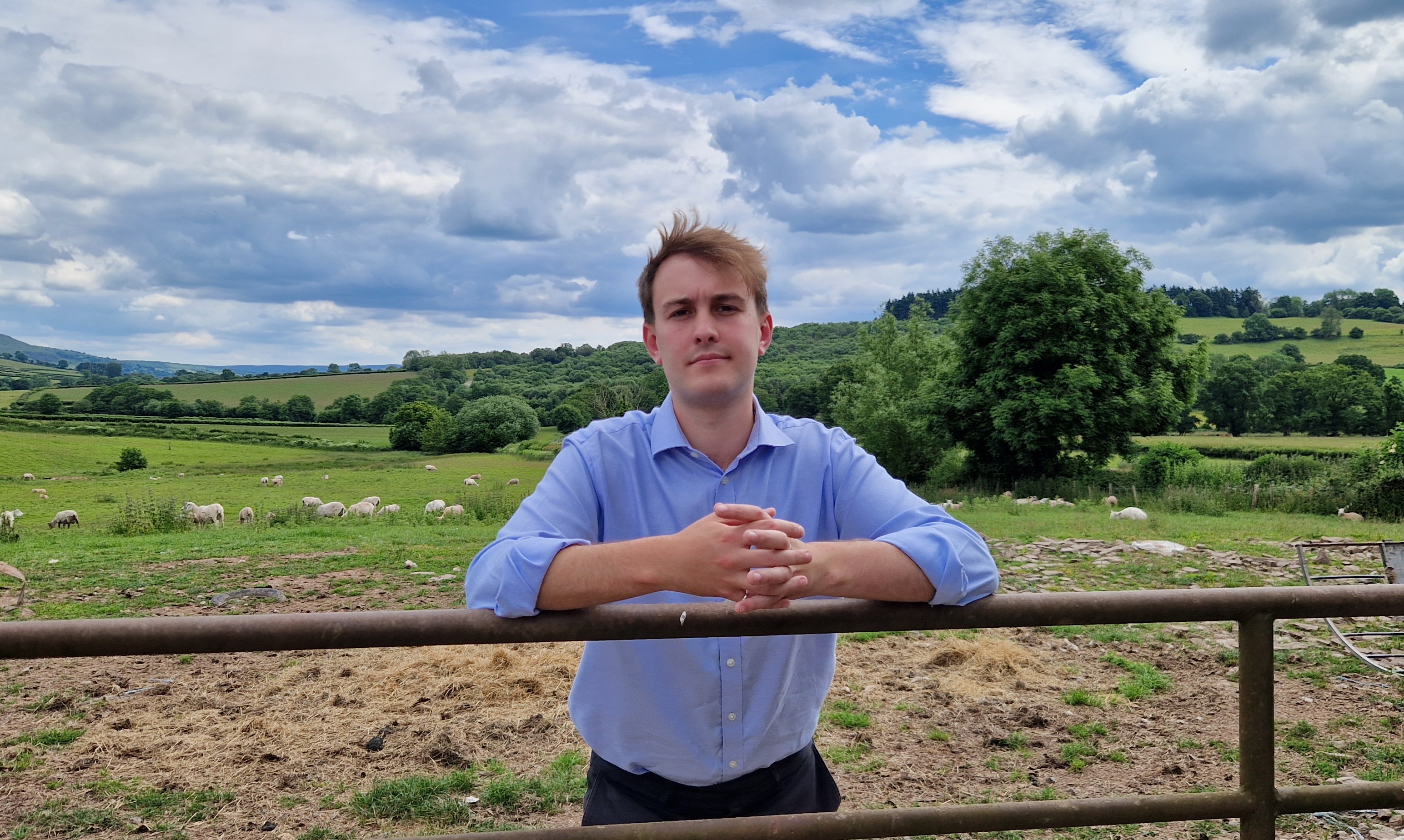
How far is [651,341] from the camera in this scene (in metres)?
2.67

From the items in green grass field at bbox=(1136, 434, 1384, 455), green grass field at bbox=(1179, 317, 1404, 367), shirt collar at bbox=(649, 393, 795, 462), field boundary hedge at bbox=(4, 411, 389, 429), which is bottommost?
green grass field at bbox=(1136, 434, 1384, 455)

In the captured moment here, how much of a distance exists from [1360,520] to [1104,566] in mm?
13389

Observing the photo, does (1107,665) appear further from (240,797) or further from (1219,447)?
(1219,447)

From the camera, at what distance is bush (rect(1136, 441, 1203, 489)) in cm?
3866

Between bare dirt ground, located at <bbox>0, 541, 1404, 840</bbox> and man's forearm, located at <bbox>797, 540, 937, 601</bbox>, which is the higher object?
man's forearm, located at <bbox>797, 540, 937, 601</bbox>

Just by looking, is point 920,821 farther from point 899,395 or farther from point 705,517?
point 899,395

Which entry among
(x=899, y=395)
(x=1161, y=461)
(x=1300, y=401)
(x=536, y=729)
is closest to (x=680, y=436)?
(x=536, y=729)

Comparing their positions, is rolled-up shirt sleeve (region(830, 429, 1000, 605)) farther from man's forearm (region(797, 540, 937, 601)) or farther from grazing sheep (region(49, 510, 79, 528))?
grazing sheep (region(49, 510, 79, 528))

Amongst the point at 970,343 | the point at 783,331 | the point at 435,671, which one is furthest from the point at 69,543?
the point at 783,331

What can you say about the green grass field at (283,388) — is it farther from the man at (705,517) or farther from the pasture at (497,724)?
the man at (705,517)

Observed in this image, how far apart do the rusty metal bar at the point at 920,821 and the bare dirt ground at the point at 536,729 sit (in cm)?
317

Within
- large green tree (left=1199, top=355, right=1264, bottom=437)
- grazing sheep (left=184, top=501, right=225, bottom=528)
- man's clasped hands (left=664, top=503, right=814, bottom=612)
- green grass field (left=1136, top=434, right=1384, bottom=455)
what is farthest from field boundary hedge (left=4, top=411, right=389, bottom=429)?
man's clasped hands (left=664, top=503, right=814, bottom=612)

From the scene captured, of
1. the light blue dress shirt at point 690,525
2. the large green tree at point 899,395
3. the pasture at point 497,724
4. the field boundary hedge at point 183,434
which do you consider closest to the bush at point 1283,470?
the large green tree at point 899,395

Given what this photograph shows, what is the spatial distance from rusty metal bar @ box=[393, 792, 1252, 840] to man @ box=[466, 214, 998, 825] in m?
0.51
